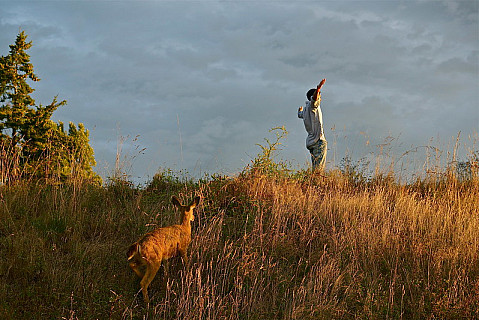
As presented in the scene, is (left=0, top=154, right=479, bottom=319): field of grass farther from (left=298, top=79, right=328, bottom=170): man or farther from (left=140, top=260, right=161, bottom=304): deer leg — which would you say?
(left=298, top=79, right=328, bottom=170): man

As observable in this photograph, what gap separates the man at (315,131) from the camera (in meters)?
12.8

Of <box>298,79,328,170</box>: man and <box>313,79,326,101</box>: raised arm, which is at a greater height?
<box>313,79,326,101</box>: raised arm

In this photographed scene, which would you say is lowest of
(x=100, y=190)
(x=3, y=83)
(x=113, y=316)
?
(x=113, y=316)

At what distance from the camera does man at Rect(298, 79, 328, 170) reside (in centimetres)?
1285

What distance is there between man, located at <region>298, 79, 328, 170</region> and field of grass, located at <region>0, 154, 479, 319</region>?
301cm

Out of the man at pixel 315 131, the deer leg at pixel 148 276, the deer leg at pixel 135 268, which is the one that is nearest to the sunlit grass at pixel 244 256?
the deer leg at pixel 148 276

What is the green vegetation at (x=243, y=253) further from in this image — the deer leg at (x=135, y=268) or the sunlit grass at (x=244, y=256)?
the deer leg at (x=135, y=268)

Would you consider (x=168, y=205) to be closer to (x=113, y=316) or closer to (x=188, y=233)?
(x=188, y=233)

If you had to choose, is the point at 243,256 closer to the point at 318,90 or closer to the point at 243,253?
the point at 243,253

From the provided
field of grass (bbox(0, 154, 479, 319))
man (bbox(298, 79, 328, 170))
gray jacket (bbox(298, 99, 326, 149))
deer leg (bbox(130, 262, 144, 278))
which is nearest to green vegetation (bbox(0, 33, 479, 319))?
field of grass (bbox(0, 154, 479, 319))

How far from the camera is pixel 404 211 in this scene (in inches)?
355

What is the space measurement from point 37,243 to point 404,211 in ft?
22.4

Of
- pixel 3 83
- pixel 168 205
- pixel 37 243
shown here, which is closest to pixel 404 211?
pixel 168 205

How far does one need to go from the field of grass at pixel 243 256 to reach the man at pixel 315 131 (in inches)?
119
